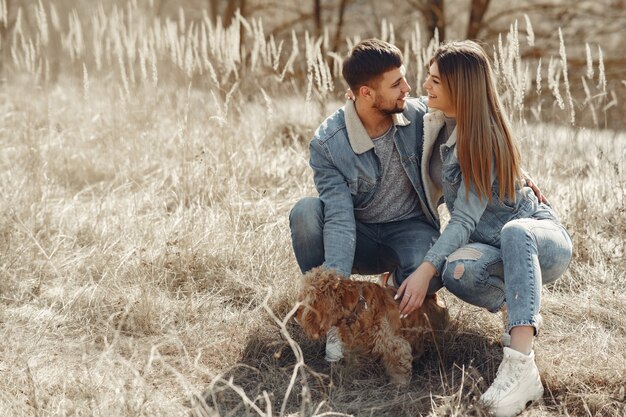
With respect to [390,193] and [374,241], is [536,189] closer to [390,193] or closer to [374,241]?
[390,193]

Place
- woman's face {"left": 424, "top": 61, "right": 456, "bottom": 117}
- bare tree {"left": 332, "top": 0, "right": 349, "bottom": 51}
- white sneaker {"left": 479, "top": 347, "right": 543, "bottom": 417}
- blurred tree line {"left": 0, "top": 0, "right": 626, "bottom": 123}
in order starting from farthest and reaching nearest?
bare tree {"left": 332, "top": 0, "right": 349, "bottom": 51}, blurred tree line {"left": 0, "top": 0, "right": 626, "bottom": 123}, woman's face {"left": 424, "top": 61, "right": 456, "bottom": 117}, white sneaker {"left": 479, "top": 347, "right": 543, "bottom": 417}

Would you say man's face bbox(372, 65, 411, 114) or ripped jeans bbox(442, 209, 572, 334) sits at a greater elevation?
man's face bbox(372, 65, 411, 114)

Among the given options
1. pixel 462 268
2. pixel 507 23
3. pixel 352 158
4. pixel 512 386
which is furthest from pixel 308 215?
pixel 507 23

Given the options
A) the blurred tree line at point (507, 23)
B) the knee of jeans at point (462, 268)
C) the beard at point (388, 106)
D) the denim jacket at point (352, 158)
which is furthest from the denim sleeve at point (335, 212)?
the blurred tree line at point (507, 23)

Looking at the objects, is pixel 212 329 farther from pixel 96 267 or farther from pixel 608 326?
pixel 608 326

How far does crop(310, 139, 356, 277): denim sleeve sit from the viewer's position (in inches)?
114

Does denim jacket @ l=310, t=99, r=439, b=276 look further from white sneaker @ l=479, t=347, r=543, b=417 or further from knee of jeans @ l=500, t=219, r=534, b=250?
white sneaker @ l=479, t=347, r=543, b=417

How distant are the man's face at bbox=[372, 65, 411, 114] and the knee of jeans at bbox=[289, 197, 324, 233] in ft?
1.57

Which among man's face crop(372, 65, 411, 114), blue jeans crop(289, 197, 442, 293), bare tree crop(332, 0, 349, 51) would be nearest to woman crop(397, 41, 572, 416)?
man's face crop(372, 65, 411, 114)

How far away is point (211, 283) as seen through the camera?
3.54 m

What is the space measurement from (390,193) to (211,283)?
3.23 ft

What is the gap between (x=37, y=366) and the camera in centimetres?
287

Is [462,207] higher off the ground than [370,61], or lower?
lower

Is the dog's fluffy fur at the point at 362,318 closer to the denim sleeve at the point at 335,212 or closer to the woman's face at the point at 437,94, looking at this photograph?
the denim sleeve at the point at 335,212
